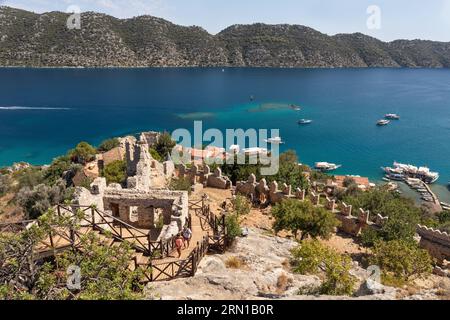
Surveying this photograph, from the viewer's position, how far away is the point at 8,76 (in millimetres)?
143375

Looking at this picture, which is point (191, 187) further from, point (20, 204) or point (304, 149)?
point (304, 149)

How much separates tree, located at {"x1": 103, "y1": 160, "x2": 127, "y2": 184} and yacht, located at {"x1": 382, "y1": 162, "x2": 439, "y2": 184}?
49.5 m

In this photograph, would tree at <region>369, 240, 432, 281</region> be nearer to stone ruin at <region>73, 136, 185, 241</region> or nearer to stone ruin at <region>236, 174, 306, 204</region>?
stone ruin at <region>73, 136, 185, 241</region>

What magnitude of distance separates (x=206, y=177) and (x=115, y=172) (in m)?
7.41

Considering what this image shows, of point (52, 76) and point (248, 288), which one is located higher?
point (52, 76)

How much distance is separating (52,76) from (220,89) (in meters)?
70.2

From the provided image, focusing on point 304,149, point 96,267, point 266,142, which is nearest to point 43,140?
point 266,142

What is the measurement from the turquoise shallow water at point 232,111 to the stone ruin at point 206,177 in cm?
4052

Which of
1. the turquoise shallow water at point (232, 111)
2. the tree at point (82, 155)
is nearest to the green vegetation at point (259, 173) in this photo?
the tree at point (82, 155)

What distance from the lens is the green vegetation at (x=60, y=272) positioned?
9.00 meters

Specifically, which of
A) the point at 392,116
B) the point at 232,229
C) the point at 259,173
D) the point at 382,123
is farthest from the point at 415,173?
the point at 232,229

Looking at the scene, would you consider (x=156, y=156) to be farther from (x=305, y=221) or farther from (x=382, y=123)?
(x=382, y=123)

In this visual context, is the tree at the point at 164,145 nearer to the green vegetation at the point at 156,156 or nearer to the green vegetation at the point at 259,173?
the green vegetation at the point at 156,156

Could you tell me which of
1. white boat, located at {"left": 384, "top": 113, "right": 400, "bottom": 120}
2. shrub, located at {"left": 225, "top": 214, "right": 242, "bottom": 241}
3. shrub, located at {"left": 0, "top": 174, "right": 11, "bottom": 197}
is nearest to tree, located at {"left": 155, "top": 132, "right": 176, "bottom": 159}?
shrub, located at {"left": 0, "top": 174, "right": 11, "bottom": 197}
